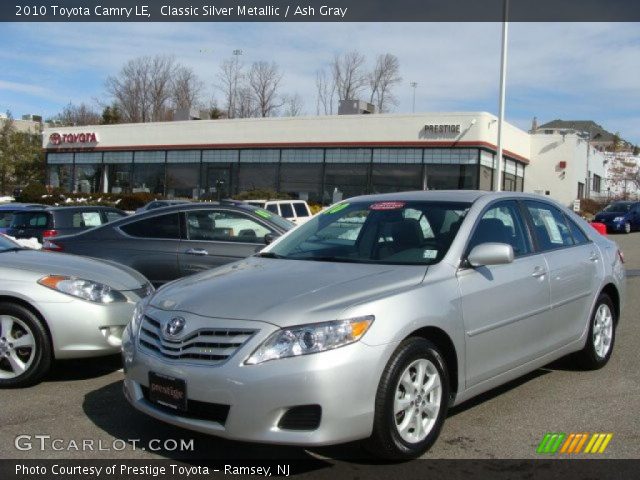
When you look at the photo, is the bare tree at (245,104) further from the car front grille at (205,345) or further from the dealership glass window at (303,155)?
the car front grille at (205,345)

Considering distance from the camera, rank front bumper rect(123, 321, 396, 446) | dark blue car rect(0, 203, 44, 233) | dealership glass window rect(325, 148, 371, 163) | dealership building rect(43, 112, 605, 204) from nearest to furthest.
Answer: front bumper rect(123, 321, 396, 446)
dark blue car rect(0, 203, 44, 233)
dealership building rect(43, 112, 605, 204)
dealership glass window rect(325, 148, 371, 163)

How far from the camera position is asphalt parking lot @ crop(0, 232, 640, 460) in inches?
166

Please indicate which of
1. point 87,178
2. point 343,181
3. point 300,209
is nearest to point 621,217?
point 343,181

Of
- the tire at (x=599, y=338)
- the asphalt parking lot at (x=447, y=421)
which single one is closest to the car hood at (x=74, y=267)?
the asphalt parking lot at (x=447, y=421)

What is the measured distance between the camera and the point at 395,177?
118 ft

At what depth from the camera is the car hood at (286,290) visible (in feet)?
12.6

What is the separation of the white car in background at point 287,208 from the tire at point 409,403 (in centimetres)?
1627

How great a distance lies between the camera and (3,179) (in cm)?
5753

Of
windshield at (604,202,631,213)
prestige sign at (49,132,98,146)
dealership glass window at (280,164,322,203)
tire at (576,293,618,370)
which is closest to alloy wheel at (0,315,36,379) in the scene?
tire at (576,293,618,370)

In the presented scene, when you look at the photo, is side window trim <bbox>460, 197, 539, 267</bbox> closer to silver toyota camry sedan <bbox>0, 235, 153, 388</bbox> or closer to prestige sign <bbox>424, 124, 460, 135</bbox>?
silver toyota camry sedan <bbox>0, 235, 153, 388</bbox>

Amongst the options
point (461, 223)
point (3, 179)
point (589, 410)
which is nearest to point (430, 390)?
point (461, 223)

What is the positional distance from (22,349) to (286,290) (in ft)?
8.78

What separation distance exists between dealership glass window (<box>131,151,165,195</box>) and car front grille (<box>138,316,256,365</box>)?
39830mm

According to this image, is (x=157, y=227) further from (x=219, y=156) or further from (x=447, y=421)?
(x=219, y=156)
